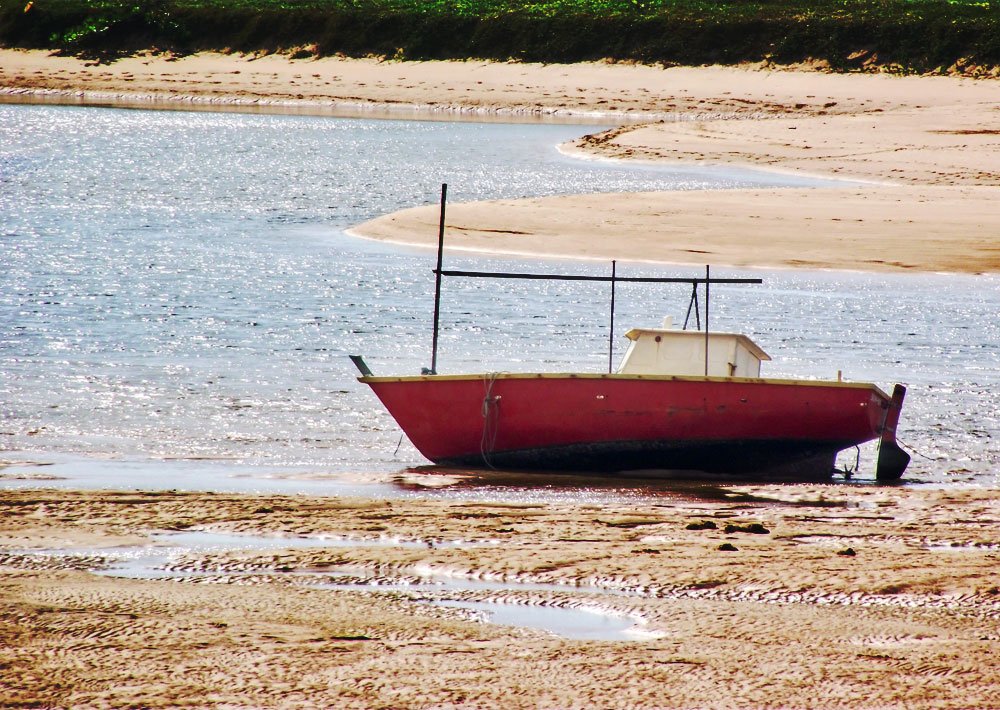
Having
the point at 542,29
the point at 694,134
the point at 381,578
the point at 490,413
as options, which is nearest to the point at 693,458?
the point at 490,413

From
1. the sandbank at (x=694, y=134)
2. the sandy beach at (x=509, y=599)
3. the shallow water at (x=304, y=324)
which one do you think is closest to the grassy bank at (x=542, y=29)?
the sandbank at (x=694, y=134)

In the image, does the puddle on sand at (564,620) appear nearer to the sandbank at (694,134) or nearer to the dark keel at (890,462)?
the dark keel at (890,462)

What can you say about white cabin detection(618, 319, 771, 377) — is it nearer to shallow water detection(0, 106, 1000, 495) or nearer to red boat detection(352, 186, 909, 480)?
red boat detection(352, 186, 909, 480)

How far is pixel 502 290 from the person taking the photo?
21.1 meters

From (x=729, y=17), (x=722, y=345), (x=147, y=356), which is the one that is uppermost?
(x=729, y=17)

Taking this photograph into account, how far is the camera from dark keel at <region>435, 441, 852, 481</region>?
11.5 meters

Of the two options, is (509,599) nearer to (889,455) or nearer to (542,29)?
(889,455)

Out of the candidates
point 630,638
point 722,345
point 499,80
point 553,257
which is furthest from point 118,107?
point 630,638

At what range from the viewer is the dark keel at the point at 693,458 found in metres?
11.5

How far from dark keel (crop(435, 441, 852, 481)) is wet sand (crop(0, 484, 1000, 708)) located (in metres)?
2.20

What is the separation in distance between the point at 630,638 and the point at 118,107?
172 ft

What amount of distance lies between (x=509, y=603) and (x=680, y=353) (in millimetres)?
5548

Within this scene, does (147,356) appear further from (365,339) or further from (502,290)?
(502,290)

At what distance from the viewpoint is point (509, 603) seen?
691cm
